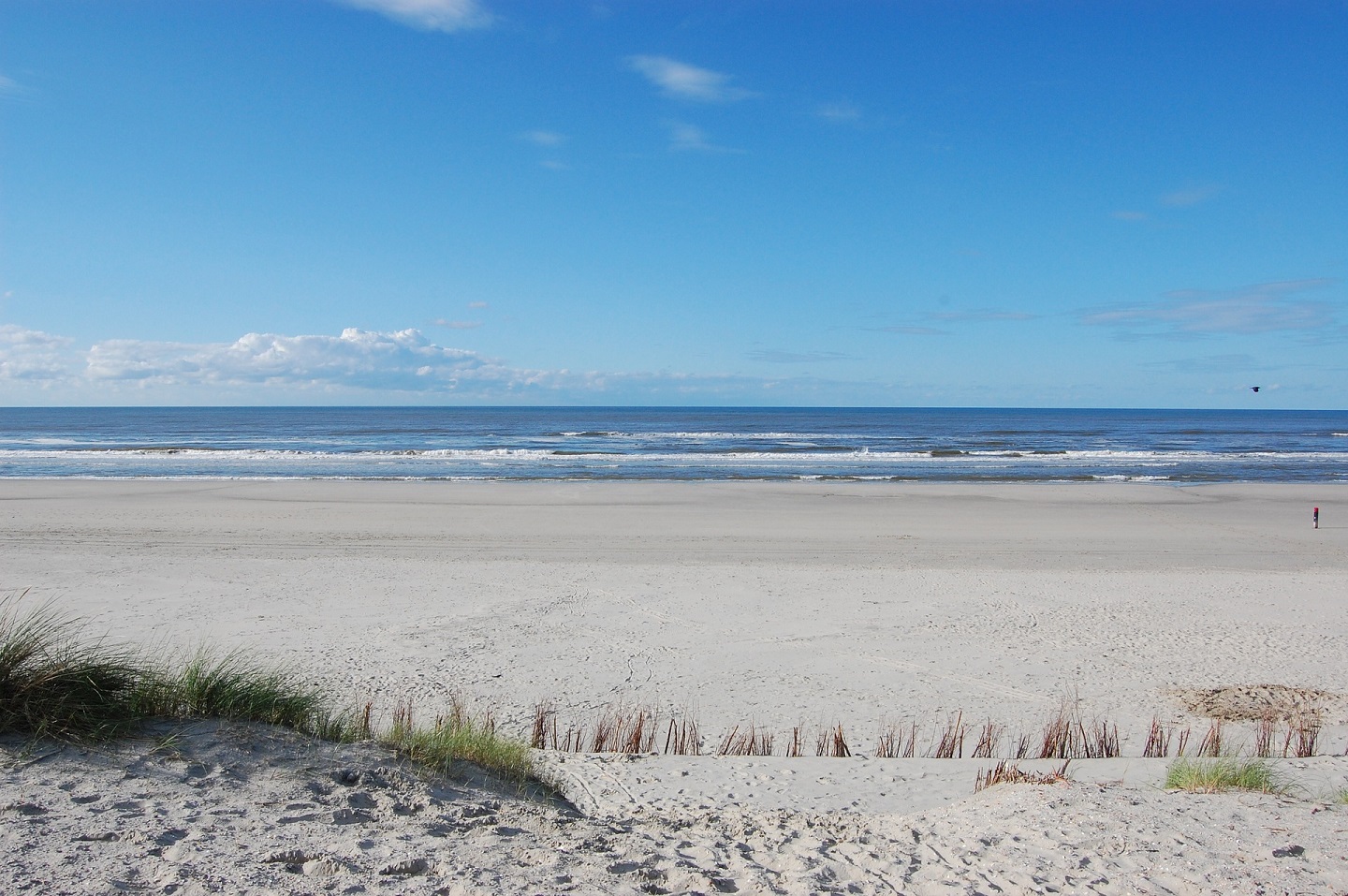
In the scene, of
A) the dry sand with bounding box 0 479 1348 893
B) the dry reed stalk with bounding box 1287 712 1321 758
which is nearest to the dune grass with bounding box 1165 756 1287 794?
the dry sand with bounding box 0 479 1348 893

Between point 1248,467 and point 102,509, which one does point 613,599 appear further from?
point 1248,467

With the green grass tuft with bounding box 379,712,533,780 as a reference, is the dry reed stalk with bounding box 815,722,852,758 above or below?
below

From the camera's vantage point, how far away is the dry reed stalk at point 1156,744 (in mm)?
5758

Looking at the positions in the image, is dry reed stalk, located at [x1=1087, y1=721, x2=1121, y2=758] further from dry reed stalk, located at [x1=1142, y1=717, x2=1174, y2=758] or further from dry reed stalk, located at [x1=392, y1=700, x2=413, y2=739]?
dry reed stalk, located at [x1=392, y1=700, x2=413, y2=739]

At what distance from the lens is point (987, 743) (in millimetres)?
5820

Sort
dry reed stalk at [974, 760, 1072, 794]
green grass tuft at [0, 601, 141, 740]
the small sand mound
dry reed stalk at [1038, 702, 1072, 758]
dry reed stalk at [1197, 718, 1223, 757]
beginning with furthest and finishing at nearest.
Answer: the small sand mound
dry reed stalk at [1038, 702, 1072, 758]
dry reed stalk at [1197, 718, 1223, 757]
dry reed stalk at [974, 760, 1072, 794]
green grass tuft at [0, 601, 141, 740]

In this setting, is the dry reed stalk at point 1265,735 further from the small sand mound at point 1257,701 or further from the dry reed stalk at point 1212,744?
the dry reed stalk at point 1212,744

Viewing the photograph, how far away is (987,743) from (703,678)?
2.79 meters

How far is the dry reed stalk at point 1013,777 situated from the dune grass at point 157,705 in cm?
283

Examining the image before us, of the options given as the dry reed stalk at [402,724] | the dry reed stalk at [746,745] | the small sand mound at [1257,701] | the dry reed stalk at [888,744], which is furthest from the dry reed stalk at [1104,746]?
the dry reed stalk at [402,724]

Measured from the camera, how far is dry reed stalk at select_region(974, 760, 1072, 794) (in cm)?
479

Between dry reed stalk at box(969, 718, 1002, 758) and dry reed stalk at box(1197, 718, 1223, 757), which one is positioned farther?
dry reed stalk at box(969, 718, 1002, 758)

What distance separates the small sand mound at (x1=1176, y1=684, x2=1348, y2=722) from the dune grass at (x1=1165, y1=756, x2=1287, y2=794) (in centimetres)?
216

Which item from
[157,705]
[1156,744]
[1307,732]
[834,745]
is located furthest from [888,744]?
[157,705]
